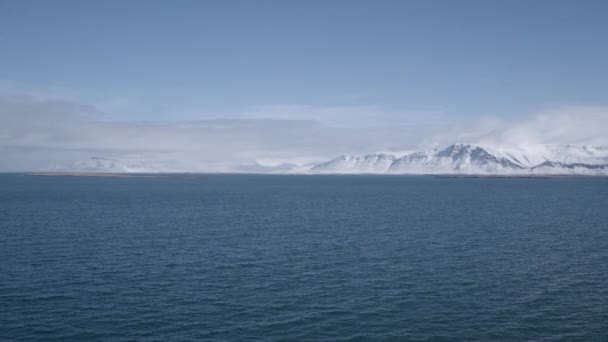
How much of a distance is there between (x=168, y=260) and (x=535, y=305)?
37.2 m

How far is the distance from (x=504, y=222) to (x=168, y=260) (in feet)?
207

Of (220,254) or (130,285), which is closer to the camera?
(130,285)

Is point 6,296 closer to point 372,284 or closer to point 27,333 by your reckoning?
→ point 27,333

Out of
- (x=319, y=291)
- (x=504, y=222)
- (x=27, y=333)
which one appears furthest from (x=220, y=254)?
(x=504, y=222)

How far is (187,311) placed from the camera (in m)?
39.7

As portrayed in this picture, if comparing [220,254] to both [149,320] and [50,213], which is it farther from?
[50,213]

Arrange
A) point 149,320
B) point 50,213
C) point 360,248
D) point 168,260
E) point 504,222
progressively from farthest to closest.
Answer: point 50,213, point 504,222, point 360,248, point 168,260, point 149,320

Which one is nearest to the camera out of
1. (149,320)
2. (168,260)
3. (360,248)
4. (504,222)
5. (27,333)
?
(27,333)

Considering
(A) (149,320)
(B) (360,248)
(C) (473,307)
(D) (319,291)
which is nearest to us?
(A) (149,320)

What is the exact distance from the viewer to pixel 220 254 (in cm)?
6078

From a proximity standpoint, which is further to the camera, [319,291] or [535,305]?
[319,291]

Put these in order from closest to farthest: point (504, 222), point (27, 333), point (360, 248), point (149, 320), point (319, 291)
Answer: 1. point (27, 333)
2. point (149, 320)
3. point (319, 291)
4. point (360, 248)
5. point (504, 222)

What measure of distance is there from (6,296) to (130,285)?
383 inches

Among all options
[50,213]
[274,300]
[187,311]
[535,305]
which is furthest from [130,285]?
[50,213]
